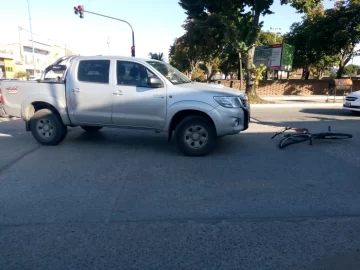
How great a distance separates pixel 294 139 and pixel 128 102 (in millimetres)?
3886

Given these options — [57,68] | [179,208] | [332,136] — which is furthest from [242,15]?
[179,208]

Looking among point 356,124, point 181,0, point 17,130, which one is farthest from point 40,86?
point 181,0

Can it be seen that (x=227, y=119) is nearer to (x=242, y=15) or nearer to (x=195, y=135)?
(x=195, y=135)

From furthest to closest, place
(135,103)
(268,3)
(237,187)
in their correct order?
(268,3) < (135,103) < (237,187)

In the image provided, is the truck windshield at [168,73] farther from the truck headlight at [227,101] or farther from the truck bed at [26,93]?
the truck bed at [26,93]

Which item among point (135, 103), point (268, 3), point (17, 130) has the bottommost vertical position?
point (17, 130)

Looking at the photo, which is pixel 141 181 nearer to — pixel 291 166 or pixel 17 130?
pixel 291 166

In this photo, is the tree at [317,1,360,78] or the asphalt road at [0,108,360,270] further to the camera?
the tree at [317,1,360,78]

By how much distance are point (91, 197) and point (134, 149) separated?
2.74 metres

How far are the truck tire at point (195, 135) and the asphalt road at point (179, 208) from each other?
0.22 metres

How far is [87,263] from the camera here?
2.85 metres

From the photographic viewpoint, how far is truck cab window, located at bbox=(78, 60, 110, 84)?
21.6ft

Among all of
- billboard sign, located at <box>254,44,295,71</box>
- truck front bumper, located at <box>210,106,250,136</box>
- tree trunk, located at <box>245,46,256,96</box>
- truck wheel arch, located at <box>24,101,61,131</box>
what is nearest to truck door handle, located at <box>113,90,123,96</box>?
truck wheel arch, located at <box>24,101,61,131</box>

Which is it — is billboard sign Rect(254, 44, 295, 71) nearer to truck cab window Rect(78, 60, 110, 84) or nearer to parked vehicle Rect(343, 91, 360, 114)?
parked vehicle Rect(343, 91, 360, 114)
